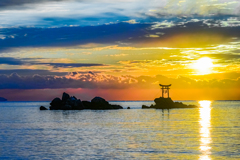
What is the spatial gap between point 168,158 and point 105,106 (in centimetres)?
14140

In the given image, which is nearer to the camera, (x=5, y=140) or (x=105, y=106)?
(x=5, y=140)

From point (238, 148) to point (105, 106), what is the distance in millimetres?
136562

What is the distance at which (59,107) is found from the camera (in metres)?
166

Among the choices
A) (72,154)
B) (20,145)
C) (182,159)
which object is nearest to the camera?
(182,159)

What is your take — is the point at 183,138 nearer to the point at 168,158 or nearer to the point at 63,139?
the point at 168,158

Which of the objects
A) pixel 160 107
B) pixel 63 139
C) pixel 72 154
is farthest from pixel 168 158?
pixel 160 107

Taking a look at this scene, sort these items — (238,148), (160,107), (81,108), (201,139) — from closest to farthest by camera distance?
(238,148) → (201,139) → (81,108) → (160,107)

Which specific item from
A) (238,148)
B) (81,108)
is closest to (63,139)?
(238,148)

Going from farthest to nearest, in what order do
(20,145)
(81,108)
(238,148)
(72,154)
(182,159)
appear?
1. (81,108)
2. (20,145)
3. (238,148)
4. (72,154)
5. (182,159)

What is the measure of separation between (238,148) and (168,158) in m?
12.3

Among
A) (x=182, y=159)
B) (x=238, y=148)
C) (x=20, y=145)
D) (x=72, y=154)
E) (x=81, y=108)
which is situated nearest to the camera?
(x=182, y=159)

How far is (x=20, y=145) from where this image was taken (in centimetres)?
4653

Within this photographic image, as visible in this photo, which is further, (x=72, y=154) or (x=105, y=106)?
(x=105, y=106)

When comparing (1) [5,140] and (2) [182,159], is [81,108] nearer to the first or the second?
(1) [5,140]
